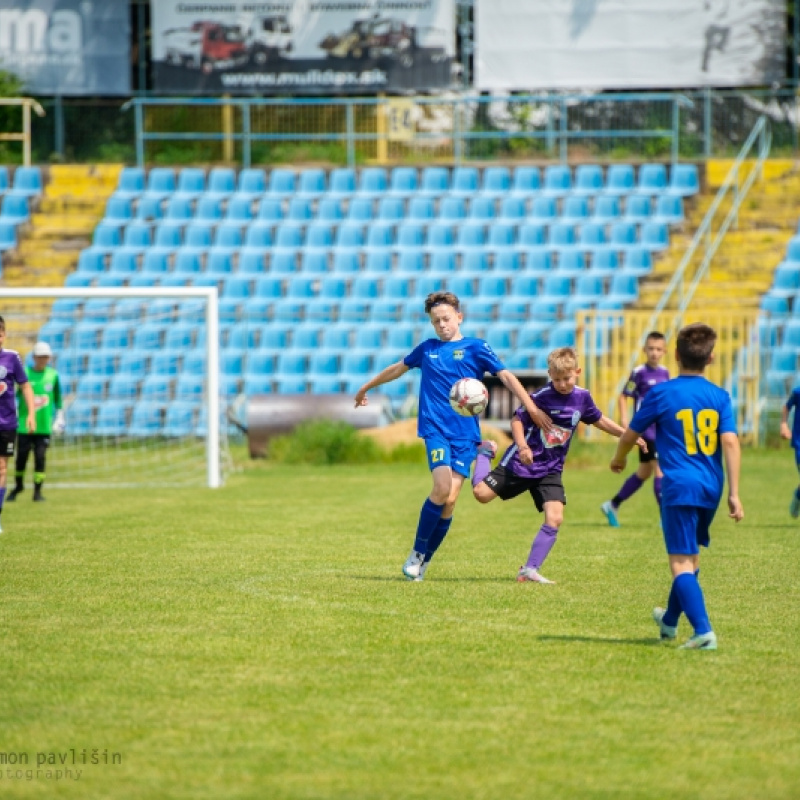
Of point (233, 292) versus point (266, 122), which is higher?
point (266, 122)

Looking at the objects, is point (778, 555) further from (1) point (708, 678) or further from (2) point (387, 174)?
(2) point (387, 174)

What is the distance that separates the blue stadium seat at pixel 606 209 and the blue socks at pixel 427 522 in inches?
728

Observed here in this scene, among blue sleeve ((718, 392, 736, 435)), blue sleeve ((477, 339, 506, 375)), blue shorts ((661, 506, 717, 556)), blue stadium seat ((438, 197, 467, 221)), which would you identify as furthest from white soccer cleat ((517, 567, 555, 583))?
blue stadium seat ((438, 197, 467, 221))

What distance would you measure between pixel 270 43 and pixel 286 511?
1713 cm

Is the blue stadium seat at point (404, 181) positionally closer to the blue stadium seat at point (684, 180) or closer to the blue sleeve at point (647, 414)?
the blue stadium seat at point (684, 180)

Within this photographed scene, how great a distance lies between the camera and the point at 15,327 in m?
26.0

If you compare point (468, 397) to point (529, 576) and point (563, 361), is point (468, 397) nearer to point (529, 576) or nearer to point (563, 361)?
point (563, 361)

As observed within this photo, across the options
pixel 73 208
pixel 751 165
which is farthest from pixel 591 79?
pixel 73 208

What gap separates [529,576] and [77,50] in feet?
77.5

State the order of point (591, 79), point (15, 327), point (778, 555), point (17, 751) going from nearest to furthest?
point (17, 751) → point (778, 555) → point (15, 327) → point (591, 79)

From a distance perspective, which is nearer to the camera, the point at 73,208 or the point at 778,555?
the point at 778,555

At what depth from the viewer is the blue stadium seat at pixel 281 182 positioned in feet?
93.5

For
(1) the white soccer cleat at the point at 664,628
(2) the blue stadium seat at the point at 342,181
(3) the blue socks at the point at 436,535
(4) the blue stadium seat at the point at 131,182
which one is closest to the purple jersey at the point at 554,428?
(3) the blue socks at the point at 436,535

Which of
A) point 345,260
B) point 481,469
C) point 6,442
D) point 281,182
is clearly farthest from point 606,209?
point 481,469
